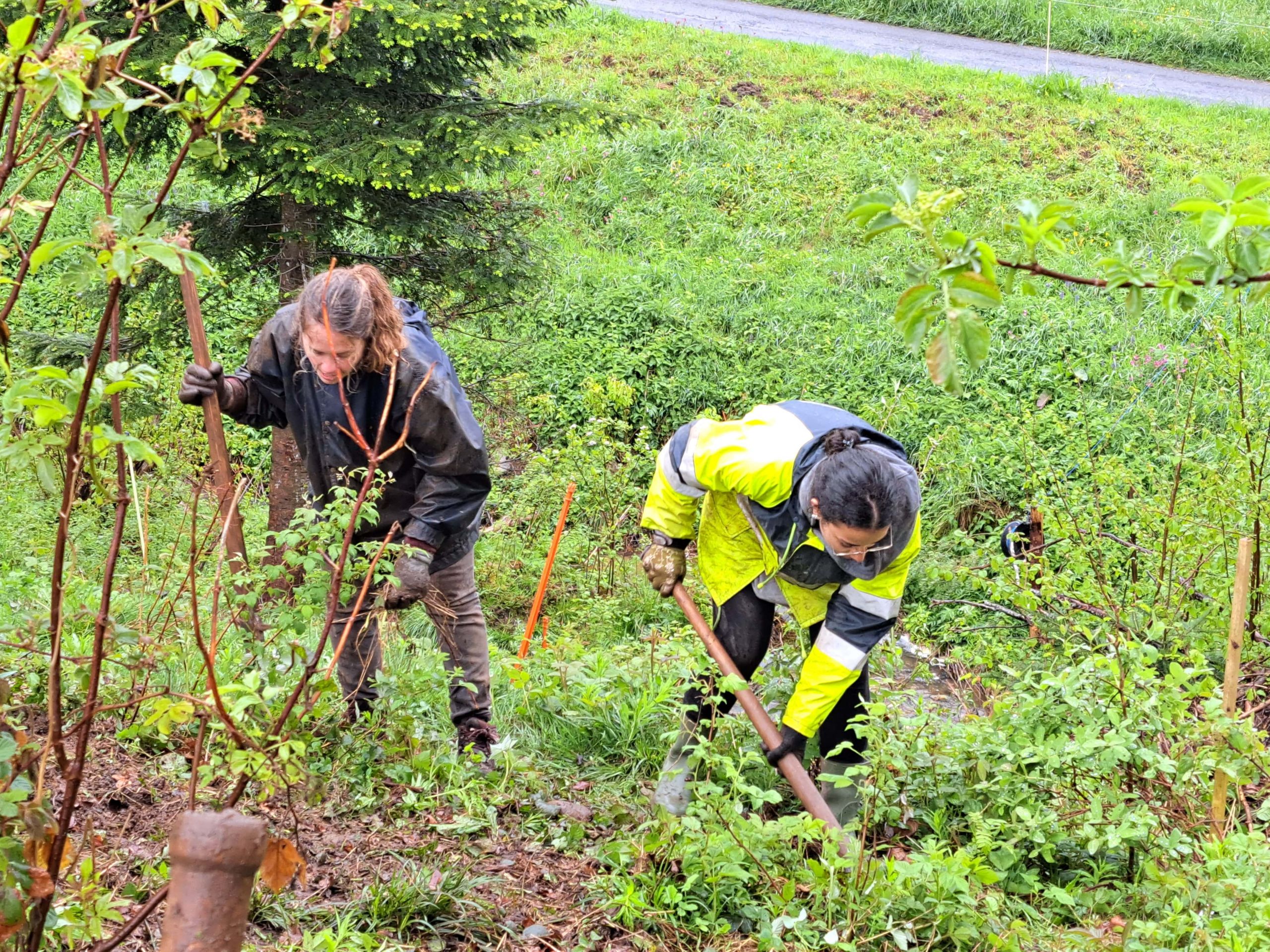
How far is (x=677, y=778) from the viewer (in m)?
3.69

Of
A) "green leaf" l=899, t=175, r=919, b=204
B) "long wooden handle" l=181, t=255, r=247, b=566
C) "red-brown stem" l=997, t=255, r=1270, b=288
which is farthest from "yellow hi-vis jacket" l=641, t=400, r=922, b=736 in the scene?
"green leaf" l=899, t=175, r=919, b=204

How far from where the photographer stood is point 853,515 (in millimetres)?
3004

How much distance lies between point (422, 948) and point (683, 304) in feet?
21.7

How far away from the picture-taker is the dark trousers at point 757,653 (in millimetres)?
3766

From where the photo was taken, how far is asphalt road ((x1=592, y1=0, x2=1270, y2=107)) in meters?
13.4

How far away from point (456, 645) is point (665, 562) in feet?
2.60

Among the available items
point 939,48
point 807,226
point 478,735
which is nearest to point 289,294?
point 478,735

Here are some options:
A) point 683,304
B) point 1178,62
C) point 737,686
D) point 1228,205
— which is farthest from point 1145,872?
point 1178,62

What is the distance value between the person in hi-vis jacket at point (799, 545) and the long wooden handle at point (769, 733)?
0.05 m

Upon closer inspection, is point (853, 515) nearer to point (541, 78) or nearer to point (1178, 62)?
point (541, 78)

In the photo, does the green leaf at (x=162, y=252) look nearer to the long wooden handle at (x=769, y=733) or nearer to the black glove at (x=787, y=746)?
the long wooden handle at (x=769, y=733)

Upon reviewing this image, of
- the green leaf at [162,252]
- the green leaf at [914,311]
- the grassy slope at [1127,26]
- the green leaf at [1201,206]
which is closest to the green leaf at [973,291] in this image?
the green leaf at [914,311]

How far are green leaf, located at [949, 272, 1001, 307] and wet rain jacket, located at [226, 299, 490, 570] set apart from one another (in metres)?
2.18

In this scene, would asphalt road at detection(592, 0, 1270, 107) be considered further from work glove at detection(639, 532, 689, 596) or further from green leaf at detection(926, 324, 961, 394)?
green leaf at detection(926, 324, 961, 394)
